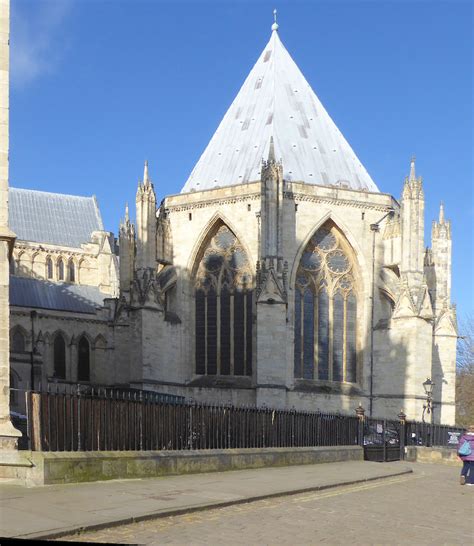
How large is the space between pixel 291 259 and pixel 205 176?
641cm

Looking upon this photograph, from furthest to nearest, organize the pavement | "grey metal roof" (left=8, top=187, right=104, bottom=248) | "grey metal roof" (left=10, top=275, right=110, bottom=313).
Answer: "grey metal roof" (left=8, top=187, right=104, bottom=248) < "grey metal roof" (left=10, top=275, right=110, bottom=313) < the pavement

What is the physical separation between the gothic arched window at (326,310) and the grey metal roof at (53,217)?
72.6 feet

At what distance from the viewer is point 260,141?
39.2m

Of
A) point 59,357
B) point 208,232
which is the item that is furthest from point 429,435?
point 59,357

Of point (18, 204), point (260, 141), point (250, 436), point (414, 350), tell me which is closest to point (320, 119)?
point (260, 141)

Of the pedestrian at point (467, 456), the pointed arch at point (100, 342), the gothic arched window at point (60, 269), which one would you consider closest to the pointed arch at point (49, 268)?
the gothic arched window at point (60, 269)

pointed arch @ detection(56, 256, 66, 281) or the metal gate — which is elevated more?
pointed arch @ detection(56, 256, 66, 281)

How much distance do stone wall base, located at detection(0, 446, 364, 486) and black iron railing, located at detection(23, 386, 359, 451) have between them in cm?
31

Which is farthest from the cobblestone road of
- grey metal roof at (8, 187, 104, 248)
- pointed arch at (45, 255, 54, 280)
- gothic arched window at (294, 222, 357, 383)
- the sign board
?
grey metal roof at (8, 187, 104, 248)

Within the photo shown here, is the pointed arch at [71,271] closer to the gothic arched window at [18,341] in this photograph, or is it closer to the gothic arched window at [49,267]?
the gothic arched window at [49,267]

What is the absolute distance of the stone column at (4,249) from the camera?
1230 cm

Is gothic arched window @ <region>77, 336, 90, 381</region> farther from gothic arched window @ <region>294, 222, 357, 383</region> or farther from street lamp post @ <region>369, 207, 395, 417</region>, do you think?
street lamp post @ <region>369, 207, 395, 417</region>

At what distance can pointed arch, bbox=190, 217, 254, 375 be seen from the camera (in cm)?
3638

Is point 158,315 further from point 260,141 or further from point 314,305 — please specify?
point 260,141
